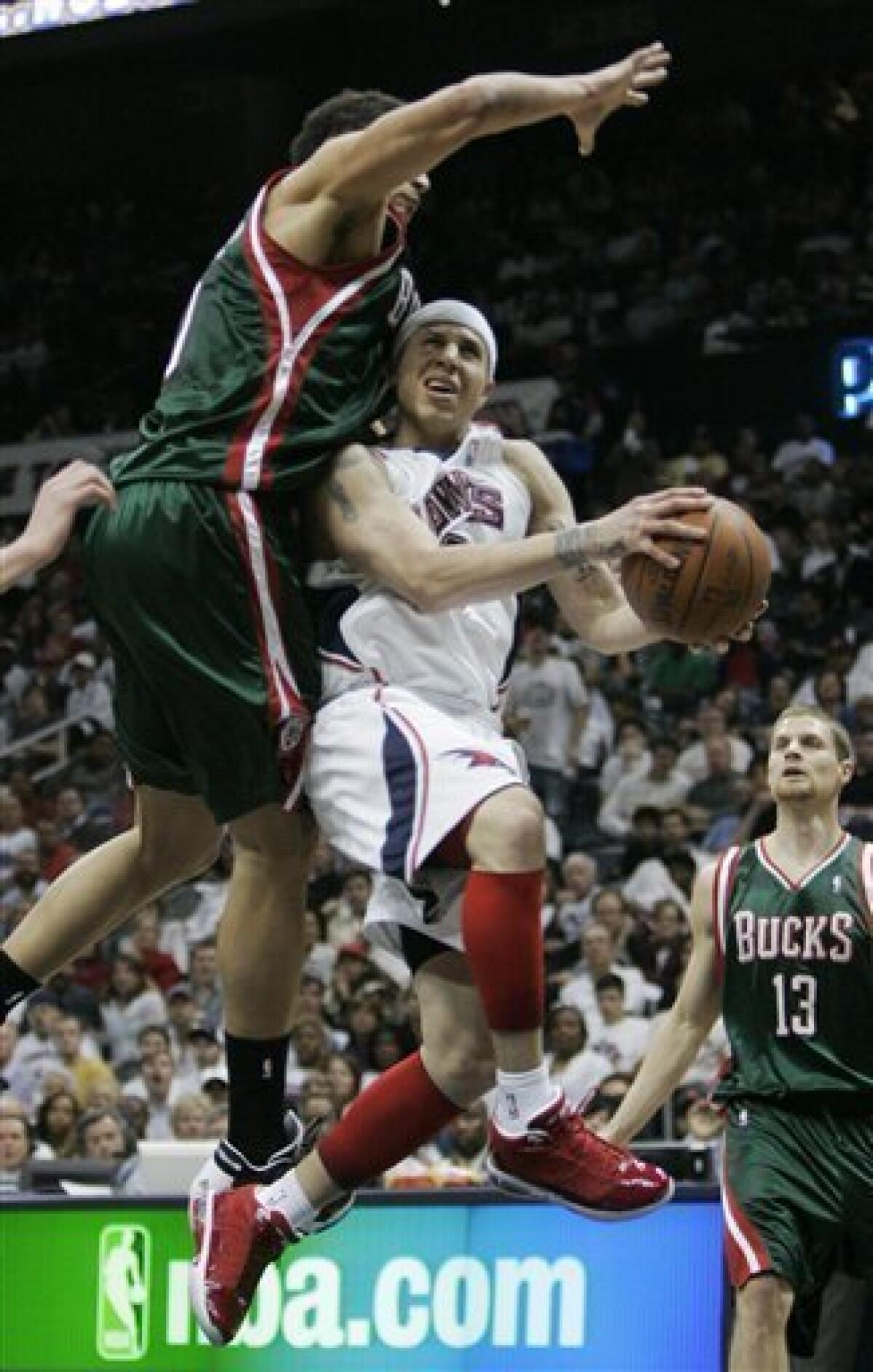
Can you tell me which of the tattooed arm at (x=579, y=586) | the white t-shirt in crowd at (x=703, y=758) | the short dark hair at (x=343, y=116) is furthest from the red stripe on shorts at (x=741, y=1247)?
the white t-shirt in crowd at (x=703, y=758)

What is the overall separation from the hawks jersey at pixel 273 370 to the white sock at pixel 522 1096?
125 cm

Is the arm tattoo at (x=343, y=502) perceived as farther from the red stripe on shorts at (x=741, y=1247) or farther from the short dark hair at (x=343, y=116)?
the red stripe on shorts at (x=741, y=1247)

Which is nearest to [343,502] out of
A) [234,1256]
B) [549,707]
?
[234,1256]

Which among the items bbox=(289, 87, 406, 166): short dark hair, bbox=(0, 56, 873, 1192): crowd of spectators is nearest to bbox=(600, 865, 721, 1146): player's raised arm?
bbox=(0, 56, 873, 1192): crowd of spectators

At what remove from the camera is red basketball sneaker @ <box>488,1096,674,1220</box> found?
5137mm

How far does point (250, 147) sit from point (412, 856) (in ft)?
52.8

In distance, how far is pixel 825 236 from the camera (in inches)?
717

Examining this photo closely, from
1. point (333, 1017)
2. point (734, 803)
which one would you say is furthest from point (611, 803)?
point (333, 1017)

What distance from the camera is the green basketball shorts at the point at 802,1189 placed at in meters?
7.00

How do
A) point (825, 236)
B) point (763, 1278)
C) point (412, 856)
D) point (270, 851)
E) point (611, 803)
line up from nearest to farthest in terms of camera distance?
1. point (412, 856)
2. point (270, 851)
3. point (763, 1278)
4. point (611, 803)
5. point (825, 236)

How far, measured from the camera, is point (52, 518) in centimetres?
502

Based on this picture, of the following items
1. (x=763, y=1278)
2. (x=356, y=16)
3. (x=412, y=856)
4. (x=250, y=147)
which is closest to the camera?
(x=412, y=856)

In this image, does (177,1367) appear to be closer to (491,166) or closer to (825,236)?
(825,236)

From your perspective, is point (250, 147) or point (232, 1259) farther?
point (250, 147)
